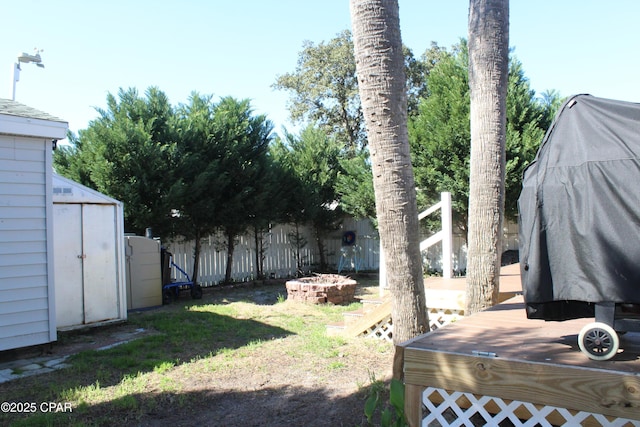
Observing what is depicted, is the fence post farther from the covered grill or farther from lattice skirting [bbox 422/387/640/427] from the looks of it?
the covered grill

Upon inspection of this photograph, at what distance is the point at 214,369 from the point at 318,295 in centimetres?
Answer: 413

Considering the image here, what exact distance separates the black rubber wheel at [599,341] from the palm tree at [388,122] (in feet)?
5.11

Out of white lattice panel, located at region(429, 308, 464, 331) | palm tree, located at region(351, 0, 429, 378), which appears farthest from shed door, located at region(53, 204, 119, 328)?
palm tree, located at region(351, 0, 429, 378)

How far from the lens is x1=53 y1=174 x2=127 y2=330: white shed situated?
7.16 meters

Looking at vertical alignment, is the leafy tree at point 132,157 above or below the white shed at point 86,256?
above

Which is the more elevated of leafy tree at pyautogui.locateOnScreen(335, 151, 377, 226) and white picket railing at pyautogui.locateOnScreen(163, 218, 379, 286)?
leafy tree at pyautogui.locateOnScreen(335, 151, 377, 226)

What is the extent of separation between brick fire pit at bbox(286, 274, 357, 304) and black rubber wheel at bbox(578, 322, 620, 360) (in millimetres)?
6767

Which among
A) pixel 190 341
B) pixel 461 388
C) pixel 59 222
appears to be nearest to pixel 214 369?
pixel 190 341

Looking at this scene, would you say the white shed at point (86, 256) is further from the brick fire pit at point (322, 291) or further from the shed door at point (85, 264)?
the brick fire pit at point (322, 291)

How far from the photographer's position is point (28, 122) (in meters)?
5.79

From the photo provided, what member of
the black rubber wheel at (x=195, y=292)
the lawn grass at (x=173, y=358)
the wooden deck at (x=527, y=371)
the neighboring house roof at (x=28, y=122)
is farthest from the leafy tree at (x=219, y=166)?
the wooden deck at (x=527, y=371)

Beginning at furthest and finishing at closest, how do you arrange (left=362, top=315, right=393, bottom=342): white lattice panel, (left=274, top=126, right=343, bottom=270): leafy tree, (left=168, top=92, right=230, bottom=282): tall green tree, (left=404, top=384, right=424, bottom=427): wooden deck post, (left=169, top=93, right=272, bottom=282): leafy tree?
(left=274, top=126, right=343, bottom=270): leafy tree
(left=169, top=93, right=272, bottom=282): leafy tree
(left=168, top=92, right=230, bottom=282): tall green tree
(left=362, top=315, right=393, bottom=342): white lattice panel
(left=404, top=384, right=424, bottom=427): wooden deck post

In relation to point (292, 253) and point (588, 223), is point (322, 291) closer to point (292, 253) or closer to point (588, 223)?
point (292, 253)

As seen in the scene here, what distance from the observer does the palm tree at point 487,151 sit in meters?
4.73
